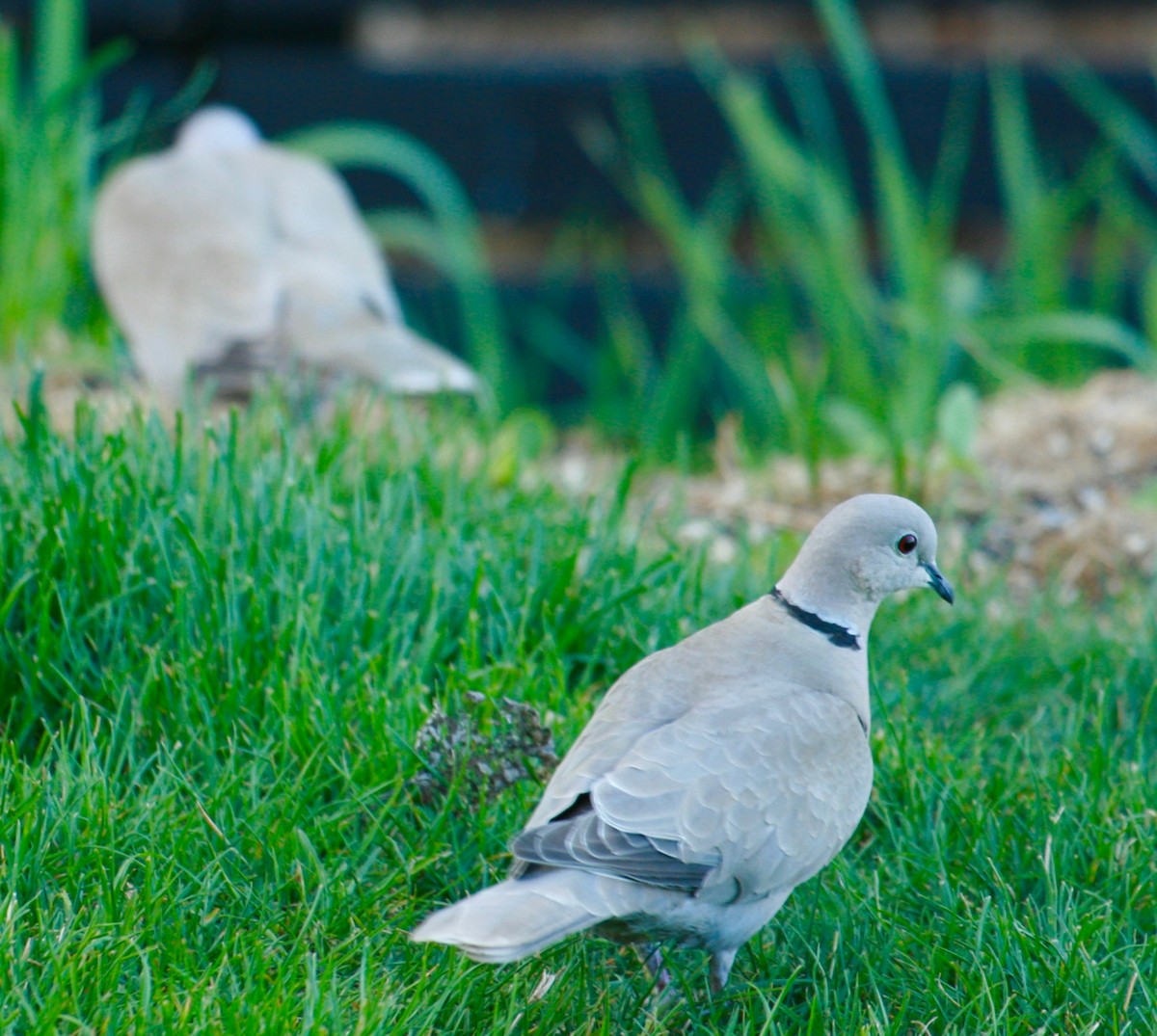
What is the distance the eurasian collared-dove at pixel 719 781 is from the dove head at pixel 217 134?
9.51 feet

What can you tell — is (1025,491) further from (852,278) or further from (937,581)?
(937,581)

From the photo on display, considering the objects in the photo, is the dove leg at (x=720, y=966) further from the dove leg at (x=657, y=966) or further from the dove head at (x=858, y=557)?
the dove head at (x=858, y=557)

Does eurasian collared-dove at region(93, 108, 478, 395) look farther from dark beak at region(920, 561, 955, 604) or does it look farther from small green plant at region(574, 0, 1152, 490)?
dark beak at region(920, 561, 955, 604)

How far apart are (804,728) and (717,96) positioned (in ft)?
13.4

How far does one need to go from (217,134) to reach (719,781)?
332cm

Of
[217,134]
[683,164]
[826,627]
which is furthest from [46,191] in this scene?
[826,627]

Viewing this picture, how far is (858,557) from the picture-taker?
90.4 inches

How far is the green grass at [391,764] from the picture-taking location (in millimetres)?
2031

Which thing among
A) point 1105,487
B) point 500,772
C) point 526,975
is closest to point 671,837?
point 526,975

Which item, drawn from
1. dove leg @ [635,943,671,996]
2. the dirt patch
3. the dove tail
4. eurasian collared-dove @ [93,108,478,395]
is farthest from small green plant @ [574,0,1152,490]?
the dove tail

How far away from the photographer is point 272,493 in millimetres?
2787

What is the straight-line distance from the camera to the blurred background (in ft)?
16.1

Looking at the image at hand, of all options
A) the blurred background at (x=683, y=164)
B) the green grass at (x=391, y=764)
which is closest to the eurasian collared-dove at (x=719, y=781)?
the green grass at (x=391, y=764)

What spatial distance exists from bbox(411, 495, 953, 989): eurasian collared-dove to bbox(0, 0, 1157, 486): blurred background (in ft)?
7.73
